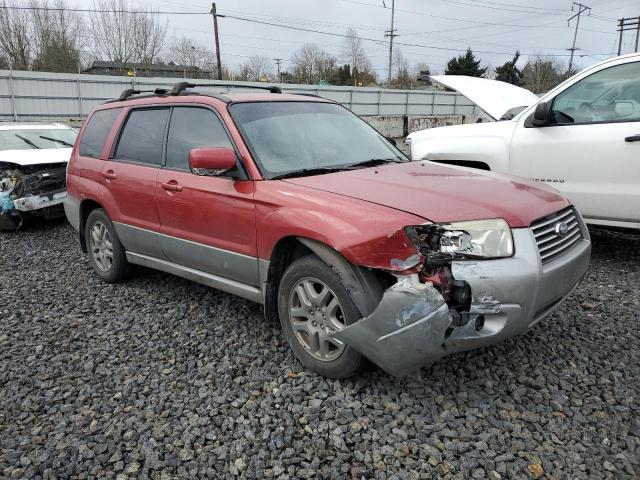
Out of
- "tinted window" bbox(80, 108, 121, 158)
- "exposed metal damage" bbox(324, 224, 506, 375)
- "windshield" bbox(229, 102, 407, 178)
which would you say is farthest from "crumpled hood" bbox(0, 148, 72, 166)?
"exposed metal damage" bbox(324, 224, 506, 375)

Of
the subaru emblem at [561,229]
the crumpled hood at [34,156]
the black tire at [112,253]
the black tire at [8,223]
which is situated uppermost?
the subaru emblem at [561,229]

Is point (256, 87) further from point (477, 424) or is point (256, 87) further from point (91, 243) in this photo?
point (477, 424)

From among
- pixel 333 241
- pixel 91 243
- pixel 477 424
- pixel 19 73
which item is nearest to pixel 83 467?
pixel 333 241

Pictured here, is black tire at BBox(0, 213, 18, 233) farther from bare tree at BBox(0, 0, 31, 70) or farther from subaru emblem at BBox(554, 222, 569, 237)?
bare tree at BBox(0, 0, 31, 70)

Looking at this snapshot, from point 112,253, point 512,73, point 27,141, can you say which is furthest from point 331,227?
point 512,73

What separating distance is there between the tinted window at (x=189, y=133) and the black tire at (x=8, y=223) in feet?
14.7

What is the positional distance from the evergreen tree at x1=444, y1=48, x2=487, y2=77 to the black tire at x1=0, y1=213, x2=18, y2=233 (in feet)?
184

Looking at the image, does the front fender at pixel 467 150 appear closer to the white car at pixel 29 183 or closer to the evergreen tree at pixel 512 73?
the white car at pixel 29 183

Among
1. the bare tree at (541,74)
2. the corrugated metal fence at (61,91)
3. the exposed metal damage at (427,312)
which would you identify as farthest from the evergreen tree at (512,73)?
the bare tree at (541,74)

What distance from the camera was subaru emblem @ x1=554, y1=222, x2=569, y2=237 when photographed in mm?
2990

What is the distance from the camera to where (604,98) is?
186 inches

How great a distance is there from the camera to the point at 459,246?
2.60 meters

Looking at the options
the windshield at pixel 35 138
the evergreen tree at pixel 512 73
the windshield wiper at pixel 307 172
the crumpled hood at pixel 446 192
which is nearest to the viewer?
the crumpled hood at pixel 446 192

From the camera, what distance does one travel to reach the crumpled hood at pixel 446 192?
8.91ft
